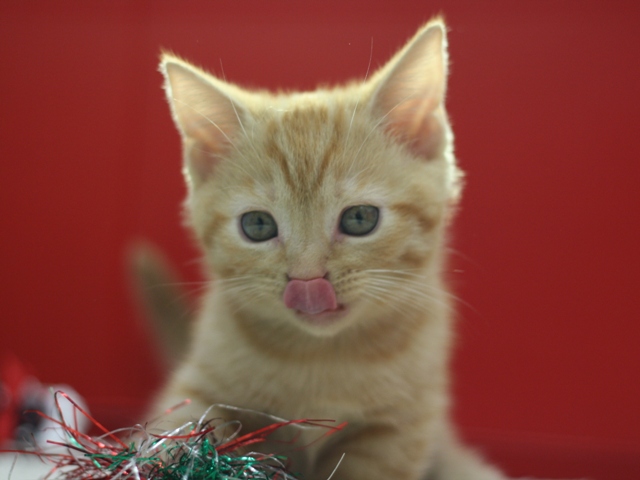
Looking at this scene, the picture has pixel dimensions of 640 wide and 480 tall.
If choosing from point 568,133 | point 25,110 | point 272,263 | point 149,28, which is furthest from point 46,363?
point 568,133

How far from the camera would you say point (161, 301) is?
1.27 m

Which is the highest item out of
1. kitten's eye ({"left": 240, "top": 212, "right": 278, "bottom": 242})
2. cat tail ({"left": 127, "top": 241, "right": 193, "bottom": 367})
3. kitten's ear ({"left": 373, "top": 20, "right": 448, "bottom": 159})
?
kitten's ear ({"left": 373, "top": 20, "right": 448, "bottom": 159})

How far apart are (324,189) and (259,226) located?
0.33ft

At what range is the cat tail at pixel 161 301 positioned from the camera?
1.25 m

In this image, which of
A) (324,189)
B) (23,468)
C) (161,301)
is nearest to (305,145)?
(324,189)

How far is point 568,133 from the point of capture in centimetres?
112

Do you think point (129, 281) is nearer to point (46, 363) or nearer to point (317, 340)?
point (46, 363)

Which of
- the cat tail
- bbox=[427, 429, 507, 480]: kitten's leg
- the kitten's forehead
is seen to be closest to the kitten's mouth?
the kitten's forehead

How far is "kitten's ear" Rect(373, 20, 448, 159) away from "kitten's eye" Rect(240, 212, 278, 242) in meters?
0.21

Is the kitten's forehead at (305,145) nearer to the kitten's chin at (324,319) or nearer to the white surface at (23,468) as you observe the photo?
the kitten's chin at (324,319)

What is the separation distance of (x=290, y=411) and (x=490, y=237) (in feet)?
1.80

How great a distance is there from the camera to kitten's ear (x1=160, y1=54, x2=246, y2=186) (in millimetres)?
841

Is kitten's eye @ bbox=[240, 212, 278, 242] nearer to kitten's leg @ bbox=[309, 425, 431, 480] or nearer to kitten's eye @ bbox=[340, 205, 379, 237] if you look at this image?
kitten's eye @ bbox=[340, 205, 379, 237]

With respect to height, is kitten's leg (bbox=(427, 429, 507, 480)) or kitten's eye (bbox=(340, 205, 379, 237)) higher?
kitten's eye (bbox=(340, 205, 379, 237))
